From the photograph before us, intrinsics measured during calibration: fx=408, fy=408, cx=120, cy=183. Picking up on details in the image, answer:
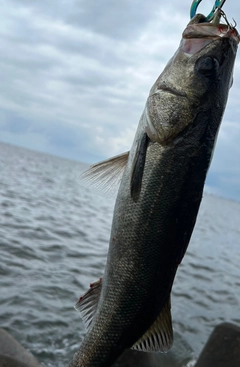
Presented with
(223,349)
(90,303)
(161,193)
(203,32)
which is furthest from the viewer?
(223,349)

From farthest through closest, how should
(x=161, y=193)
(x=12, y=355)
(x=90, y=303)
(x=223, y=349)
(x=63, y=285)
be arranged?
1. (x=63, y=285)
2. (x=223, y=349)
3. (x=12, y=355)
4. (x=90, y=303)
5. (x=161, y=193)

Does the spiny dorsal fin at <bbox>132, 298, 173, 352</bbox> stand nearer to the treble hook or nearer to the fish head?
the fish head

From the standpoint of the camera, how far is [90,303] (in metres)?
3.24

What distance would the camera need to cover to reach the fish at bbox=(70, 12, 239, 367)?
9.21 feet

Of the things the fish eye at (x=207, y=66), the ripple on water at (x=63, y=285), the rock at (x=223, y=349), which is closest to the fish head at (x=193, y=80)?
the fish eye at (x=207, y=66)

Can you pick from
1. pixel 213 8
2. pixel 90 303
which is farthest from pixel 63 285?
pixel 213 8

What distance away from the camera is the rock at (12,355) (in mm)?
5336

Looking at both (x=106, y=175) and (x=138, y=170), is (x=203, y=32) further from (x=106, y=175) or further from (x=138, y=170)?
(x=106, y=175)

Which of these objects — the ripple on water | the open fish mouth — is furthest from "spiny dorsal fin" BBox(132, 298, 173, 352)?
the open fish mouth

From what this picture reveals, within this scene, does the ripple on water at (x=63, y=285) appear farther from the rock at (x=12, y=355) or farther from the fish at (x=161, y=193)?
the rock at (x=12, y=355)

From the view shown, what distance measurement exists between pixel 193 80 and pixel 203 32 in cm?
34

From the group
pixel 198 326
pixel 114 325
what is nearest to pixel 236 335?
pixel 198 326

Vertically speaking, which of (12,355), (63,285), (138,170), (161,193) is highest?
(138,170)

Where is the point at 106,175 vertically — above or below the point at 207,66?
below
